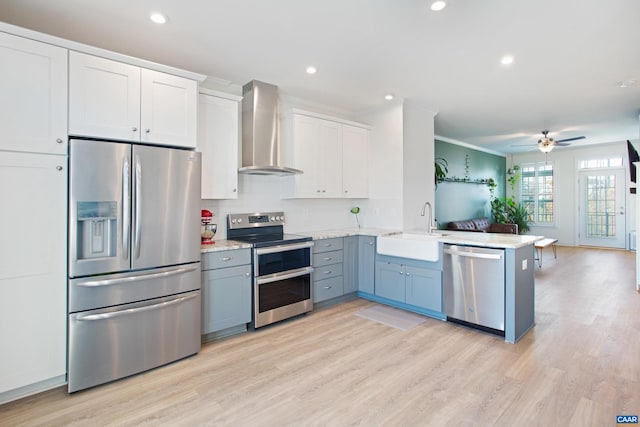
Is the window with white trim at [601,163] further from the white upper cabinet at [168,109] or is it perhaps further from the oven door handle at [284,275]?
the white upper cabinet at [168,109]

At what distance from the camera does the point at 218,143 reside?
3.33 m

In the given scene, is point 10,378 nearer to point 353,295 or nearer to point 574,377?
point 353,295

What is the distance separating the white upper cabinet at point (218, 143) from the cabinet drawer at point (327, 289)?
1445 mm

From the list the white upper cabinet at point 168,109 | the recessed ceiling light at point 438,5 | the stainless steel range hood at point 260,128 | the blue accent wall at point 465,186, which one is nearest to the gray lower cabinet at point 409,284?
the stainless steel range hood at point 260,128

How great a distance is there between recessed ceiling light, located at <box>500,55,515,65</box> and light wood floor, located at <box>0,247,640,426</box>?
2665 millimetres

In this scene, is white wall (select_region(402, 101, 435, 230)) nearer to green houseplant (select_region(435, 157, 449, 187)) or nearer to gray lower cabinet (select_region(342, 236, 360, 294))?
gray lower cabinet (select_region(342, 236, 360, 294))

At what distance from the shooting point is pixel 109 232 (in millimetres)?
2383

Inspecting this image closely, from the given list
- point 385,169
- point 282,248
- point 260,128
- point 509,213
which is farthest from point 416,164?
point 509,213

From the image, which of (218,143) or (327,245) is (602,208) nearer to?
(327,245)

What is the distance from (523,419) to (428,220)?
10.6ft

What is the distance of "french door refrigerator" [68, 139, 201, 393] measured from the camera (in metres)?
2.27

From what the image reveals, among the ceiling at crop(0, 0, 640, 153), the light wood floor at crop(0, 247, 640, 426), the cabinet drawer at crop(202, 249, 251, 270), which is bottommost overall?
the light wood floor at crop(0, 247, 640, 426)

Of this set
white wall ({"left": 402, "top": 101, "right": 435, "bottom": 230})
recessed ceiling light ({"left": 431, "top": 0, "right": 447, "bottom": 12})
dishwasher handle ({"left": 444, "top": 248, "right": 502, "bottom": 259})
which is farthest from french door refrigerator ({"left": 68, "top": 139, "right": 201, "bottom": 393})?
white wall ({"left": 402, "top": 101, "right": 435, "bottom": 230})

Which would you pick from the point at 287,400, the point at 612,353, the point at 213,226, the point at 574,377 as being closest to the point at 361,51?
the point at 213,226
